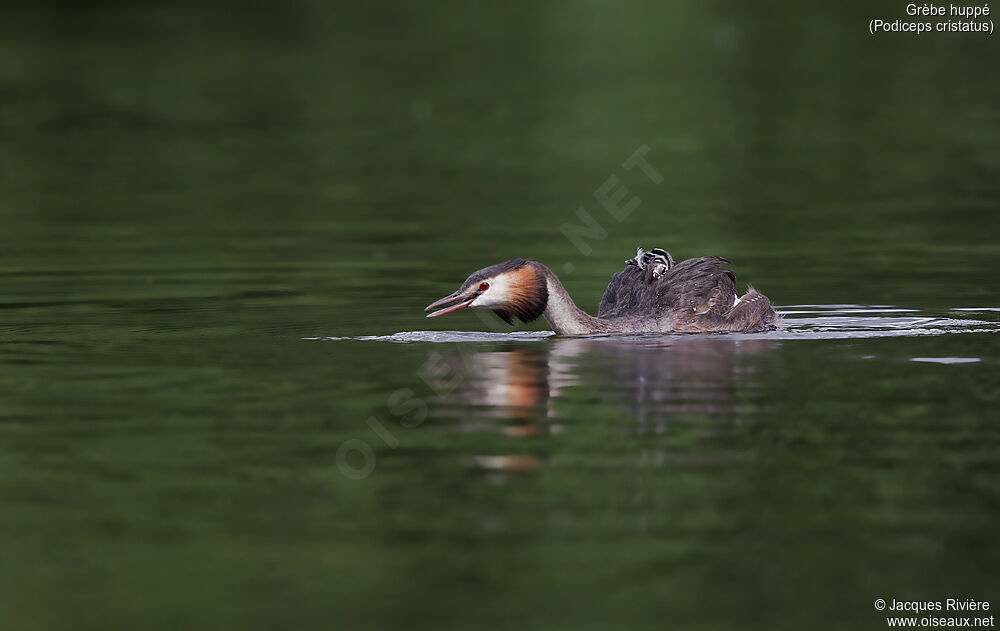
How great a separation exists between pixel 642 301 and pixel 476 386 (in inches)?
135

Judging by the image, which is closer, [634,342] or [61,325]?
[634,342]

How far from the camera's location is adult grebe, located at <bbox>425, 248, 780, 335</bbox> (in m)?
16.5

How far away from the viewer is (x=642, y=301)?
17.2 metres

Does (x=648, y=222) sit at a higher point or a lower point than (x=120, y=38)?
lower

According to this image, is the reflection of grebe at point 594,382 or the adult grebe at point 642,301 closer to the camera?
the reflection of grebe at point 594,382

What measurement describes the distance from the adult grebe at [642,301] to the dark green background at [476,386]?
1.37 ft

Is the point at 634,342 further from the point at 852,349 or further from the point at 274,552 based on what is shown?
the point at 274,552

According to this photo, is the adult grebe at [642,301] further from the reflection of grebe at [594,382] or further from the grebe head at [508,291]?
the reflection of grebe at [594,382]

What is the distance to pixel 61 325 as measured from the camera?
17.7m

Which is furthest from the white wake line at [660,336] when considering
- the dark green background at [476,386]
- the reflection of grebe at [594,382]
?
the dark green background at [476,386]

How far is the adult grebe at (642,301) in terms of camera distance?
54.0 ft

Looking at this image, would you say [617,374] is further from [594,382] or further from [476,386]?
[476,386]

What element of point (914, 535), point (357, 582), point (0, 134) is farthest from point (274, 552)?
point (0, 134)

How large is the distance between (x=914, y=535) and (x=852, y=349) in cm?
572
